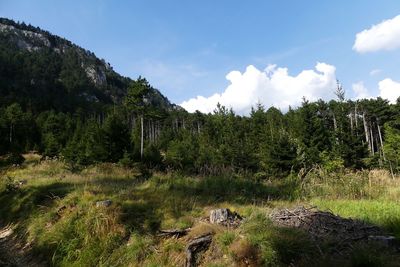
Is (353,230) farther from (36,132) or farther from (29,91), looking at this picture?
(29,91)

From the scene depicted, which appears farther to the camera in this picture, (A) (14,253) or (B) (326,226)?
(A) (14,253)

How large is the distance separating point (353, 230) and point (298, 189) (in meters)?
4.76

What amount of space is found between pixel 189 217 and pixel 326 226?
9.12ft

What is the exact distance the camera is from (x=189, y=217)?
24.5 ft

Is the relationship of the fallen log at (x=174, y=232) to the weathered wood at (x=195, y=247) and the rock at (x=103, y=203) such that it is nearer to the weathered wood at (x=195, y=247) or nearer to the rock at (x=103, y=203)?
the weathered wood at (x=195, y=247)

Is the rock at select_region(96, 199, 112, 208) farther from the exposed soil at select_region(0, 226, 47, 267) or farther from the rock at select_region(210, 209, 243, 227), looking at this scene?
the rock at select_region(210, 209, 243, 227)

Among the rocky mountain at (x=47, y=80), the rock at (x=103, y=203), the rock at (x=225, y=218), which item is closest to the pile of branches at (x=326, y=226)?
the rock at (x=225, y=218)

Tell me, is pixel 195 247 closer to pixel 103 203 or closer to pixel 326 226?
pixel 326 226

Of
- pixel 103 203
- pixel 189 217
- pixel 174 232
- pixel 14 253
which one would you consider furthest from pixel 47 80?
pixel 174 232

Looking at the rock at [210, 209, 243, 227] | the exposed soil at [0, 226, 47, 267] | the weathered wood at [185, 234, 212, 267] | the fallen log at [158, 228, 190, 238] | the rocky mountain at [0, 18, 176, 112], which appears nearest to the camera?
the weathered wood at [185, 234, 212, 267]

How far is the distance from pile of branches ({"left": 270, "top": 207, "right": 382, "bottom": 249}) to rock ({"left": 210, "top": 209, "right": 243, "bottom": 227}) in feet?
2.15

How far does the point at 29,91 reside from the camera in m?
136

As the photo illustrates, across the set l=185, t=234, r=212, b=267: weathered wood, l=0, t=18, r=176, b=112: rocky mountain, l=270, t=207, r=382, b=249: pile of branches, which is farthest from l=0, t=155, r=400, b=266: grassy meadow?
l=0, t=18, r=176, b=112: rocky mountain

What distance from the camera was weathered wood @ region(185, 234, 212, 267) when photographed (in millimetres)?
5834
